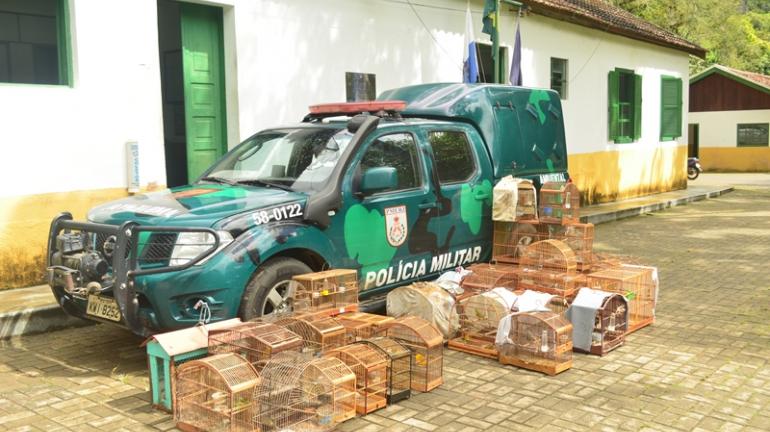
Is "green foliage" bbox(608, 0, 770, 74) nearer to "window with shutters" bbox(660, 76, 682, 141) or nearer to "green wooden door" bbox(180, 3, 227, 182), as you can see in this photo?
"window with shutters" bbox(660, 76, 682, 141)

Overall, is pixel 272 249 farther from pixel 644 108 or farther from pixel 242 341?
pixel 644 108

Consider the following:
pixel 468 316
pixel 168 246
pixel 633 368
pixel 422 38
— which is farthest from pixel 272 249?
pixel 422 38

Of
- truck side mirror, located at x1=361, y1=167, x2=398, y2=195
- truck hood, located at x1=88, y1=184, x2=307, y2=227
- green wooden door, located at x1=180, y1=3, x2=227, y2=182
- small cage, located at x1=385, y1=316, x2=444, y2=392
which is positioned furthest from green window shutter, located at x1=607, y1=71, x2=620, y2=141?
small cage, located at x1=385, y1=316, x2=444, y2=392

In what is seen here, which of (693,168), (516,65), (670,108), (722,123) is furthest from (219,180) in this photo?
(722,123)

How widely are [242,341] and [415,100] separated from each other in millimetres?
3972

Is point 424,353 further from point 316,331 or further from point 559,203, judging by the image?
point 559,203

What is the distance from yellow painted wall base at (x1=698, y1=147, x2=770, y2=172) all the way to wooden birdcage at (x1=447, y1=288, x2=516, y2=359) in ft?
95.0

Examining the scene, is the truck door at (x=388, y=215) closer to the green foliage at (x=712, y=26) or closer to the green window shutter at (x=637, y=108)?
the green window shutter at (x=637, y=108)

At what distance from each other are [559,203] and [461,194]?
972 mm

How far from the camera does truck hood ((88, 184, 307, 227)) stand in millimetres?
5278

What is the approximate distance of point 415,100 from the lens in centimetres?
784

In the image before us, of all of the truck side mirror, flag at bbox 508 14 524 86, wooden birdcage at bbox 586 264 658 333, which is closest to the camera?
the truck side mirror

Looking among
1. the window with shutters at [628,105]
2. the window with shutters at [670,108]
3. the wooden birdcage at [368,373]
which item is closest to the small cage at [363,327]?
the wooden birdcage at [368,373]

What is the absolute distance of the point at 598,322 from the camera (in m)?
5.71
